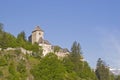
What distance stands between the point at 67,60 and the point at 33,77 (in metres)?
16.8

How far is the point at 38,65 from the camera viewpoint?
97438 mm

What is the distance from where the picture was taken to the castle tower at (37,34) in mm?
114369

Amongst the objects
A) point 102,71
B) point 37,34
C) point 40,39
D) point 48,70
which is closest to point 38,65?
point 48,70

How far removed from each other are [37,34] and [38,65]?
18.8 metres

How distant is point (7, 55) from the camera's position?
3767 inches

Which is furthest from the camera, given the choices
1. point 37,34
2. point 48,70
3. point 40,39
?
point 37,34

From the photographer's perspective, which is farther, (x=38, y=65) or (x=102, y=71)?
(x=102, y=71)

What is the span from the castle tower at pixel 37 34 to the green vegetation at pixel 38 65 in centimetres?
264

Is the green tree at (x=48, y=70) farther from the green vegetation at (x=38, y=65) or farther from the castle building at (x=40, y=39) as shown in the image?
the castle building at (x=40, y=39)

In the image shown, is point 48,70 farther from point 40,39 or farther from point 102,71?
point 102,71

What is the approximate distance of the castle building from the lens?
367 feet

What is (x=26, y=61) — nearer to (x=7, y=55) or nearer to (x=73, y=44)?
(x=7, y=55)

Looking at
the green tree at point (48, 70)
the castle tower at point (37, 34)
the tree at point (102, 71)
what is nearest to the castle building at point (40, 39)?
the castle tower at point (37, 34)

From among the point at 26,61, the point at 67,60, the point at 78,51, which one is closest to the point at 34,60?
the point at 26,61
